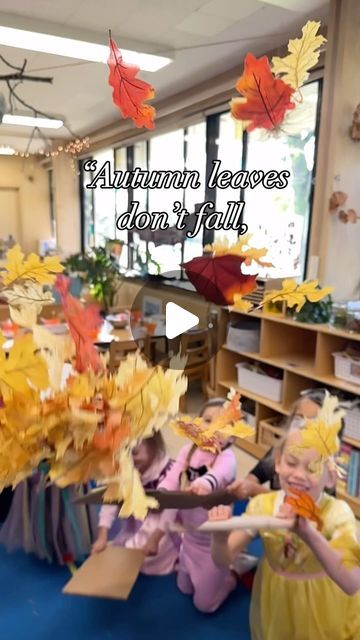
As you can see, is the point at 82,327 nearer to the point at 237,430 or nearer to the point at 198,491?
the point at 237,430

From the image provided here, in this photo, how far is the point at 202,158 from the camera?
0.45m

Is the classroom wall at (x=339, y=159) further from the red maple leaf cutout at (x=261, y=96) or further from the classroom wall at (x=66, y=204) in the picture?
the red maple leaf cutout at (x=261, y=96)

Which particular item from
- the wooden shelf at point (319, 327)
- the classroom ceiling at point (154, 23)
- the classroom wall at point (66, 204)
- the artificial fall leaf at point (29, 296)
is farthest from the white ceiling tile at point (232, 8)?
the artificial fall leaf at point (29, 296)

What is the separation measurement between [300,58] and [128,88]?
0.14 meters

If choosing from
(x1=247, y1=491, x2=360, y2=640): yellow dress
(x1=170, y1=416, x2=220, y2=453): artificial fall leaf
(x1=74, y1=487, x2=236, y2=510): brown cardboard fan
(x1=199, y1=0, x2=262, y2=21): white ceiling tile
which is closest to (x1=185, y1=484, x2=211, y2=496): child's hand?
(x1=74, y1=487, x2=236, y2=510): brown cardboard fan

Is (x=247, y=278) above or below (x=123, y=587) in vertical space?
above

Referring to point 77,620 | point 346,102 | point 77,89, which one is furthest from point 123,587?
point 346,102

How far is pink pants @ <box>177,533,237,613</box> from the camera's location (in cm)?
140

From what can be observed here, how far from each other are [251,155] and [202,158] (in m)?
0.07

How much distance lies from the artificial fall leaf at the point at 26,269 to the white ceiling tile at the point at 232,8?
2.00 meters

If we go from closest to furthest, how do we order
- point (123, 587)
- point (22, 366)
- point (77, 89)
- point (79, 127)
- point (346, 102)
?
point (22, 366), point (79, 127), point (123, 587), point (77, 89), point (346, 102)

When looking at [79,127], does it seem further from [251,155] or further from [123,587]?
[123,587]

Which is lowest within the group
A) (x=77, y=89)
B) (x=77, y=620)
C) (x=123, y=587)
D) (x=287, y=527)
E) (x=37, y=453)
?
(x=77, y=620)

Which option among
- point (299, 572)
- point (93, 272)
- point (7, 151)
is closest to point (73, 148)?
point (7, 151)
